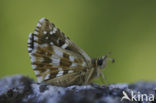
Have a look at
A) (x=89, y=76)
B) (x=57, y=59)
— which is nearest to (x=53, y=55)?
(x=57, y=59)

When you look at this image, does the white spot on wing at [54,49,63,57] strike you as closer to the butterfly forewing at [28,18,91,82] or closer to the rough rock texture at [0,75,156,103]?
the butterfly forewing at [28,18,91,82]

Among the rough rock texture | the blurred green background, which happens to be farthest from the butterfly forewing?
the blurred green background

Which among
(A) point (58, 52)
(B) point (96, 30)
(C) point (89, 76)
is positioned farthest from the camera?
(B) point (96, 30)

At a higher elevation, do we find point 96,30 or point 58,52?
point 96,30

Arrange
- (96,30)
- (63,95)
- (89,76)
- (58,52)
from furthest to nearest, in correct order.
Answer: (96,30)
(58,52)
(89,76)
(63,95)

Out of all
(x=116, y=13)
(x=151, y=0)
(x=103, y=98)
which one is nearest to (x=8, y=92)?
(x=103, y=98)

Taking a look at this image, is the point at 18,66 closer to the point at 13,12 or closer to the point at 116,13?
the point at 13,12

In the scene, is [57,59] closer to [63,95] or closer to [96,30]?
[63,95]

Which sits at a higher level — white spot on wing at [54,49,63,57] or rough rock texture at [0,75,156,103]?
white spot on wing at [54,49,63,57]
